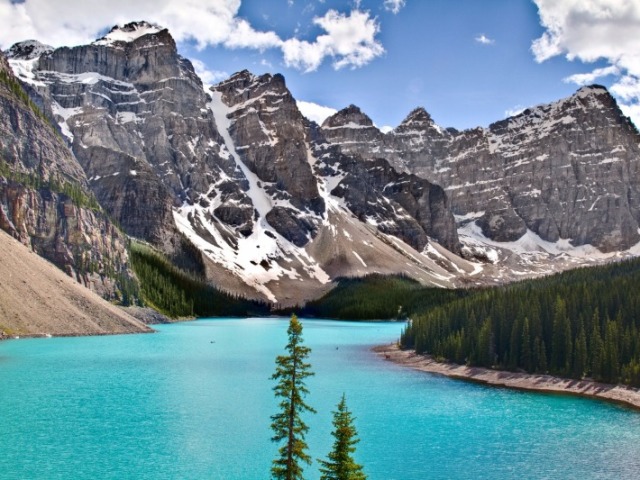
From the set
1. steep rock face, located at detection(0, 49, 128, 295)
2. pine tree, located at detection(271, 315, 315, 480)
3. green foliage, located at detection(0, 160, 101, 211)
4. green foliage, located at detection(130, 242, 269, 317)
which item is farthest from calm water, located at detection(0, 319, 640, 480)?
green foliage, located at detection(130, 242, 269, 317)

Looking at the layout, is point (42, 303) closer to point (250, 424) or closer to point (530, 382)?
point (250, 424)

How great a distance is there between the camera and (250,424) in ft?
141

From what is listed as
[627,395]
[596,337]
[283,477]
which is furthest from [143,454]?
[596,337]

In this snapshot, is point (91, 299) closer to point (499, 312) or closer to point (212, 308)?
point (499, 312)

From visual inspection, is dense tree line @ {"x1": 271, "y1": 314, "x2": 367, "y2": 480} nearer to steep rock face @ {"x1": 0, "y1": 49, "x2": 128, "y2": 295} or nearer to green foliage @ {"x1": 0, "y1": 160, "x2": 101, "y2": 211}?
steep rock face @ {"x1": 0, "y1": 49, "x2": 128, "y2": 295}

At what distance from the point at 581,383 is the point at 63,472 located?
48.8m

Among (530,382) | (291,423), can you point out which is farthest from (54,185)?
(291,423)

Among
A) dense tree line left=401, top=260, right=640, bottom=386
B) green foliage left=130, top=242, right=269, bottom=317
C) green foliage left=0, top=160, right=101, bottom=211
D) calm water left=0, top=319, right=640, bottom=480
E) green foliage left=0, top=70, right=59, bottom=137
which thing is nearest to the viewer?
calm water left=0, top=319, right=640, bottom=480

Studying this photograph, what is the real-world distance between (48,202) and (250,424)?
97159 millimetres

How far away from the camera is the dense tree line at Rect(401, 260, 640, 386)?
62.7 meters

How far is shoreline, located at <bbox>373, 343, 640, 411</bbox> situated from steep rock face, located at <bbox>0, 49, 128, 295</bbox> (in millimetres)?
72317

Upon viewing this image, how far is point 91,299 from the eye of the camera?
339ft

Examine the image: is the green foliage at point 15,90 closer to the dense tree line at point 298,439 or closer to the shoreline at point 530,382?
the shoreline at point 530,382

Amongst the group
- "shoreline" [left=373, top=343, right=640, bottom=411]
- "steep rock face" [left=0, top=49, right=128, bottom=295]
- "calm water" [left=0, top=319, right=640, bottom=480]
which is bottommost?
"calm water" [left=0, top=319, right=640, bottom=480]
